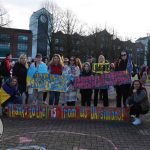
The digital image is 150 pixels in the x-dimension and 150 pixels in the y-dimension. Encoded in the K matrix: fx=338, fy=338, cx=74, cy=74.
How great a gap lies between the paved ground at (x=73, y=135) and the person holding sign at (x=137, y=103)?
0.93 feet

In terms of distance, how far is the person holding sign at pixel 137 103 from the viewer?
8.86m

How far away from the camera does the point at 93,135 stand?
7.54m

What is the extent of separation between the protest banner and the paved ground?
0.70 feet

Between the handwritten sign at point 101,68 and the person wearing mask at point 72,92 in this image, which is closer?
the person wearing mask at point 72,92

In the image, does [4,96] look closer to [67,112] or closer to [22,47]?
[67,112]

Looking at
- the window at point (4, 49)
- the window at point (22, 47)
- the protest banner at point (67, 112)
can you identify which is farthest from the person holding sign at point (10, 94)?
the window at point (22, 47)

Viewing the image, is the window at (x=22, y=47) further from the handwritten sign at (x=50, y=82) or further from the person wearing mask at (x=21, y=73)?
the handwritten sign at (x=50, y=82)

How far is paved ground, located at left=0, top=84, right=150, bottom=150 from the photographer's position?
21.6 feet

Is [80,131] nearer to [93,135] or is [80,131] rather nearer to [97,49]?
[93,135]

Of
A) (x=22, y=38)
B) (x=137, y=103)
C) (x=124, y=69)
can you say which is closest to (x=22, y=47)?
(x=22, y=38)

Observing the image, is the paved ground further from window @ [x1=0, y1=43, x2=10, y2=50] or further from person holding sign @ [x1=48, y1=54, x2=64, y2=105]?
window @ [x1=0, y1=43, x2=10, y2=50]

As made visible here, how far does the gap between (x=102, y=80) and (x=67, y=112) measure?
1.93m

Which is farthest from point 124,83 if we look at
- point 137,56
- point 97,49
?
point 137,56

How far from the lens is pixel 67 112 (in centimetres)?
937
